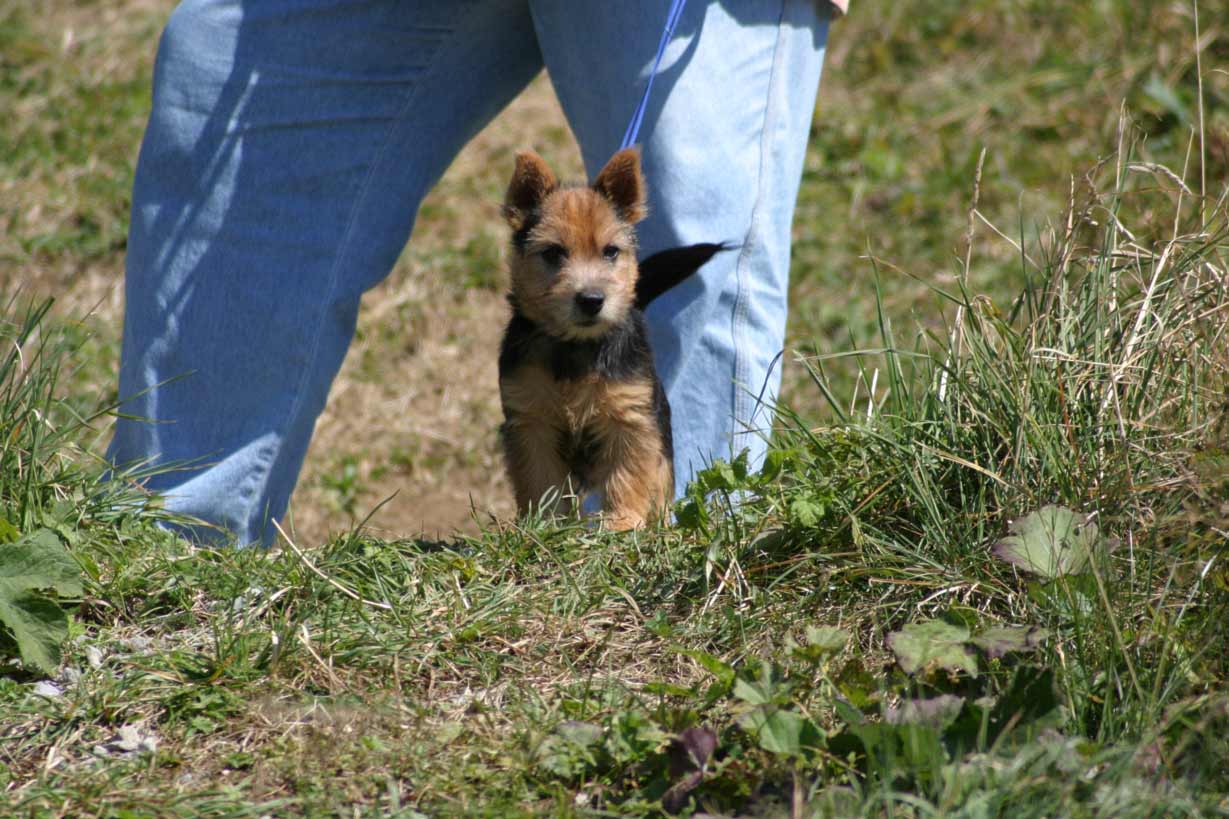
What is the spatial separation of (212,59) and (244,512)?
1.46 metres

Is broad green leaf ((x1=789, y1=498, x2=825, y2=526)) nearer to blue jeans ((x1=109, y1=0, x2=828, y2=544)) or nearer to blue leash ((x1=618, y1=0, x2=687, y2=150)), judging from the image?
blue jeans ((x1=109, y1=0, x2=828, y2=544))

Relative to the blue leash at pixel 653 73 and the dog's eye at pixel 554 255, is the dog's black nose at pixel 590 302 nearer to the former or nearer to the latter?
A: the dog's eye at pixel 554 255

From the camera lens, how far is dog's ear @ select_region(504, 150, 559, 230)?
13.0 ft

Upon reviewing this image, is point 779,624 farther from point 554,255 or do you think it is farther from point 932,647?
point 554,255

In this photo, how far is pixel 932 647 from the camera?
2.78 m

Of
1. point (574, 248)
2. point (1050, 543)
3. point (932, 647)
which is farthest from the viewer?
point (574, 248)

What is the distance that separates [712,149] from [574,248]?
0.52 metres

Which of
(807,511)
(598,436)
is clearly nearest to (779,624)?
(807,511)

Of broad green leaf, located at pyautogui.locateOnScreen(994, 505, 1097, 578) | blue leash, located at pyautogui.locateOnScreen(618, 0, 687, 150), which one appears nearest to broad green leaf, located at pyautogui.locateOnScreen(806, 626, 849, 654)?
broad green leaf, located at pyautogui.locateOnScreen(994, 505, 1097, 578)

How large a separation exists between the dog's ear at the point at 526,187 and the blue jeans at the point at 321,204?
224 mm

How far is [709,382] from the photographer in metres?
4.10

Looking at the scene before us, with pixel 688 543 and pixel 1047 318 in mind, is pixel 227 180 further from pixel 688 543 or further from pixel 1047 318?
pixel 1047 318

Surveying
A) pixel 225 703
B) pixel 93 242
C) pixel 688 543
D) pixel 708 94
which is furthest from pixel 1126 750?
pixel 93 242

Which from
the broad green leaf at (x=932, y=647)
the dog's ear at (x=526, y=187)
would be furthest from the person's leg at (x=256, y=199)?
the broad green leaf at (x=932, y=647)
